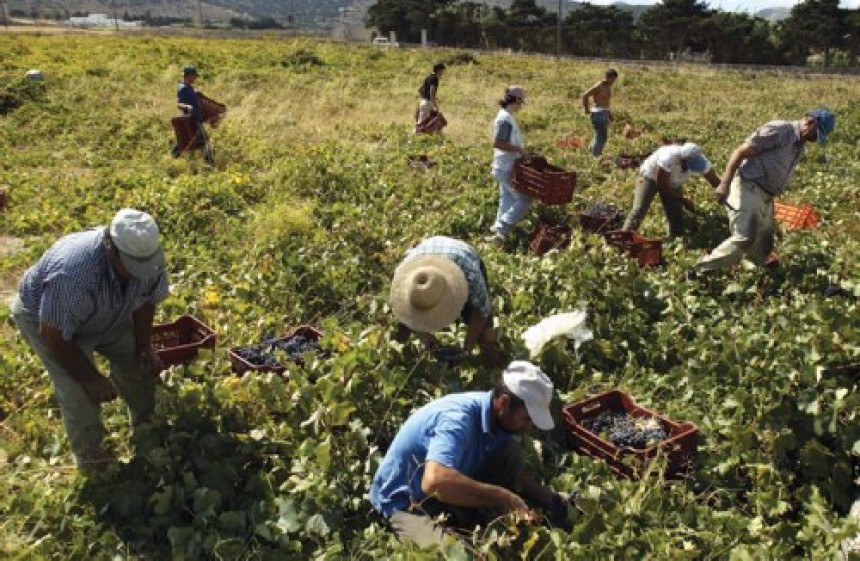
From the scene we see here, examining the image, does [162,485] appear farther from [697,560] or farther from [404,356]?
[697,560]

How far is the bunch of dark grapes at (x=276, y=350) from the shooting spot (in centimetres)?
477

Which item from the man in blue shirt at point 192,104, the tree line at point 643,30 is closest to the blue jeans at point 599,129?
the man in blue shirt at point 192,104

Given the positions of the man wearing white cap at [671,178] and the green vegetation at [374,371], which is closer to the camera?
the green vegetation at [374,371]

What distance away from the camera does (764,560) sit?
3.17m

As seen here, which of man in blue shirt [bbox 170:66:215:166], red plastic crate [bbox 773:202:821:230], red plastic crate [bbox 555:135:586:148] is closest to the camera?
red plastic crate [bbox 773:202:821:230]

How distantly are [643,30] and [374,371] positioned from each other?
170 ft

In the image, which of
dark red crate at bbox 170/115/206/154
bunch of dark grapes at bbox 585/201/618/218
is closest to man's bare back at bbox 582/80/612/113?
bunch of dark grapes at bbox 585/201/618/218

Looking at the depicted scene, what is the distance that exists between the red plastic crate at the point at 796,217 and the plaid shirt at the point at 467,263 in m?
4.53

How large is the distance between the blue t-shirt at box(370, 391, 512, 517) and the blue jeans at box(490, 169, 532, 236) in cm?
411

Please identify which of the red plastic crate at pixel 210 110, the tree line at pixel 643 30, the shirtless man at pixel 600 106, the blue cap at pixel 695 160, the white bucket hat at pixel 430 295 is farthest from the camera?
the tree line at pixel 643 30

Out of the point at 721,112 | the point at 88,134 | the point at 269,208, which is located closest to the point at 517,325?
the point at 269,208

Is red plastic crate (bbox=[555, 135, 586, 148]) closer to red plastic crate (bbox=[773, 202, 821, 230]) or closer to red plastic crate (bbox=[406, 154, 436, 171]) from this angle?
red plastic crate (bbox=[406, 154, 436, 171])

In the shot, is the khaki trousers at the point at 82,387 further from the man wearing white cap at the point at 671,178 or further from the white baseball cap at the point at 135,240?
the man wearing white cap at the point at 671,178

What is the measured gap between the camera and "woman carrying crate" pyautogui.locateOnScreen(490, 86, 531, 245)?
7230mm
